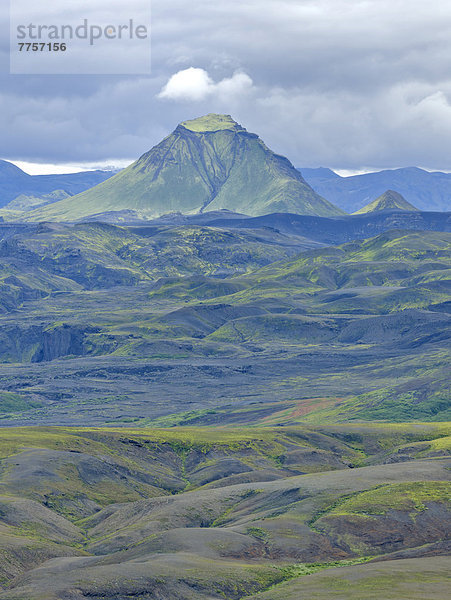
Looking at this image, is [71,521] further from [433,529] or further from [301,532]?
[433,529]

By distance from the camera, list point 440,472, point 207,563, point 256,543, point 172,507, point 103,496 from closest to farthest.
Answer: point 207,563, point 256,543, point 172,507, point 440,472, point 103,496

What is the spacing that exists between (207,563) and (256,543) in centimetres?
1544

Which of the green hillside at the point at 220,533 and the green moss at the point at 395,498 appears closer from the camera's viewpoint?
the green hillside at the point at 220,533

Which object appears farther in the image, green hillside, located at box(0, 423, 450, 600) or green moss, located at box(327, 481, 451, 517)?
green moss, located at box(327, 481, 451, 517)

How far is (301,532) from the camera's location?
14138cm

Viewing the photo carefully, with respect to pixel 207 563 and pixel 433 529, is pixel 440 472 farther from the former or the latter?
pixel 207 563

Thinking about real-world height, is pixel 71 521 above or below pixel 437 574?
below

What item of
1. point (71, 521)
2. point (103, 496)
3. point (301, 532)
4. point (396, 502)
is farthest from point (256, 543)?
point (103, 496)

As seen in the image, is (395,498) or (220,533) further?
(395,498)

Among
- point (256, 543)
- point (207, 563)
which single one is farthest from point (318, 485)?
point (207, 563)

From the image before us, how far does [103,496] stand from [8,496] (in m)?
26.0

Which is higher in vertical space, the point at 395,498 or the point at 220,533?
the point at 395,498

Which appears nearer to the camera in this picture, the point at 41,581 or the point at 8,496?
the point at 41,581

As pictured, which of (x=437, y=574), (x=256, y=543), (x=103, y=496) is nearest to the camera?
(x=437, y=574)
